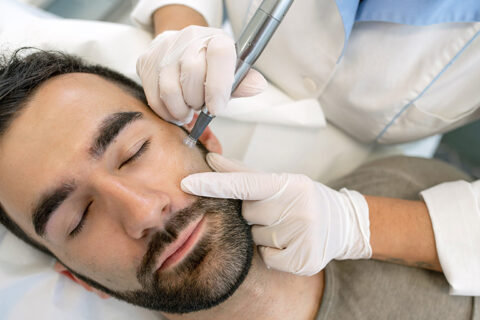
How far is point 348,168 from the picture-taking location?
1.41m

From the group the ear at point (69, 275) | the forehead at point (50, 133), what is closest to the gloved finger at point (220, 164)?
the forehead at point (50, 133)

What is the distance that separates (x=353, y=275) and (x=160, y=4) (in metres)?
1.13

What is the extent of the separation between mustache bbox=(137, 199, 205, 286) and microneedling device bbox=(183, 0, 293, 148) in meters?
0.21

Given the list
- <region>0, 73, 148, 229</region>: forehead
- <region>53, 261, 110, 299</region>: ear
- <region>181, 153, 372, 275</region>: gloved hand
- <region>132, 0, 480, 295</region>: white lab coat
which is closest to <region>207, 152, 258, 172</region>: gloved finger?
<region>181, 153, 372, 275</region>: gloved hand

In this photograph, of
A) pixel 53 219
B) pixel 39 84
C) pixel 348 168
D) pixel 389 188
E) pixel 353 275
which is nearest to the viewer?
pixel 53 219

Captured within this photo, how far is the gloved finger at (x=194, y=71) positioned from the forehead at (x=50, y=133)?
14cm

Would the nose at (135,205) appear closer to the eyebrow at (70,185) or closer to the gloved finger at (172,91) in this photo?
Answer: the eyebrow at (70,185)

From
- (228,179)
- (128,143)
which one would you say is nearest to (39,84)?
(128,143)

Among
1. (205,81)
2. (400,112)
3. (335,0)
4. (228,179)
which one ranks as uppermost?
(335,0)

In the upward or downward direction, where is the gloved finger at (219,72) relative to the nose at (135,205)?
upward

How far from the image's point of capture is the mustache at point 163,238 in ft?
2.45

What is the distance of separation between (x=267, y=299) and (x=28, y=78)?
870 mm

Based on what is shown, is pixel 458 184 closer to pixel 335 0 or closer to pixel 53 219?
pixel 335 0

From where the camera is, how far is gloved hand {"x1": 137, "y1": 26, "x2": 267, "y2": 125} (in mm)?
808
